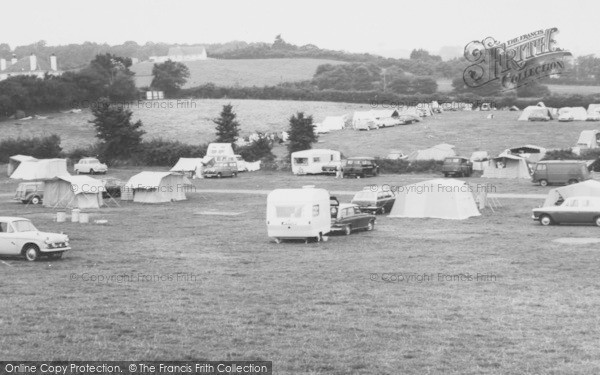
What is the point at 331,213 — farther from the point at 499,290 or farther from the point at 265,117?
the point at 265,117

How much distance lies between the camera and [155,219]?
132 feet

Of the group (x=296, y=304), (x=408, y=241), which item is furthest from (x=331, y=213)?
(x=296, y=304)

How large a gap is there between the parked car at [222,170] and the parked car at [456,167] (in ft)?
46.3

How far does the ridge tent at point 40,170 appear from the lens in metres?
59.8

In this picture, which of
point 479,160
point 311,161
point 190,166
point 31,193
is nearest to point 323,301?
point 31,193

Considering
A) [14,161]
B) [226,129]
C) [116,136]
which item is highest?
[226,129]

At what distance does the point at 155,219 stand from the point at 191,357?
25.9 m

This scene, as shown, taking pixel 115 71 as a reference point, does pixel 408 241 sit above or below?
below

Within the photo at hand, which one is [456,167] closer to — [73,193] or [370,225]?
[370,225]

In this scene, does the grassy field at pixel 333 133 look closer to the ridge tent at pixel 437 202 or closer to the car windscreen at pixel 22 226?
the ridge tent at pixel 437 202

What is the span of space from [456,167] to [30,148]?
32691 millimetres

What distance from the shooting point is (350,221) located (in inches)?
1329

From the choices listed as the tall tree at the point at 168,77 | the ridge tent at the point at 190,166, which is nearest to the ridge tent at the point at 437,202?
the ridge tent at the point at 190,166

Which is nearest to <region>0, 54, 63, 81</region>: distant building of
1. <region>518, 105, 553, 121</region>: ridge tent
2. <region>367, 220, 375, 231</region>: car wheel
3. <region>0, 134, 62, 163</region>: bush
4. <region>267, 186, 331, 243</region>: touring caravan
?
<region>0, 134, 62, 163</region>: bush
